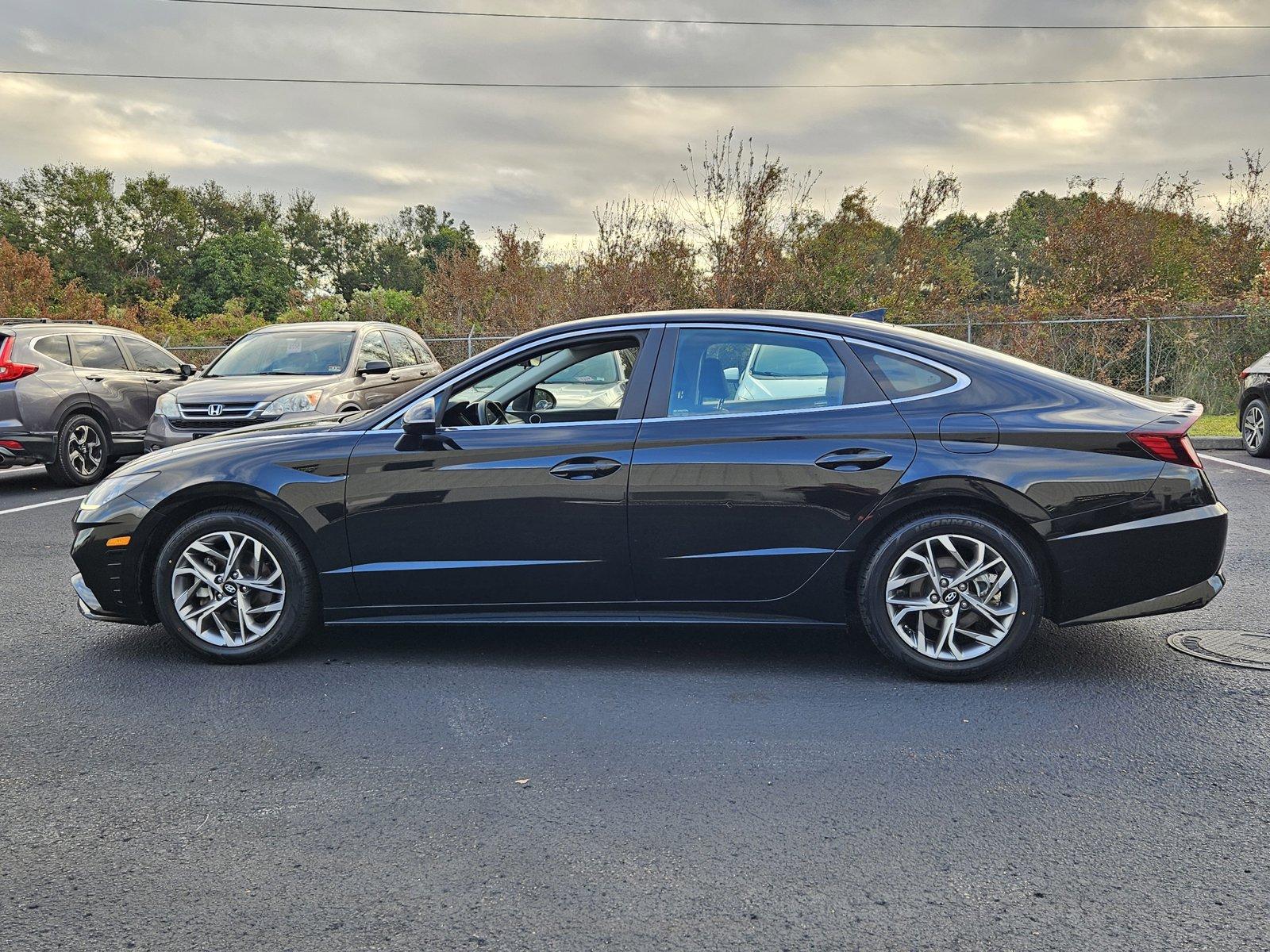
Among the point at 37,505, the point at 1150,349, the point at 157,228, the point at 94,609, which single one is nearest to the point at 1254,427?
the point at 1150,349

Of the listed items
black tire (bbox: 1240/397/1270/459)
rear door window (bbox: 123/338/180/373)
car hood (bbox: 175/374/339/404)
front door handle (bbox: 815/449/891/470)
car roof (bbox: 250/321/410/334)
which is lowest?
black tire (bbox: 1240/397/1270/459)

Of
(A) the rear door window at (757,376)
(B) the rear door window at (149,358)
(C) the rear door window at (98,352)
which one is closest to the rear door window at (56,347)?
(C) the rear door window at (98,352)

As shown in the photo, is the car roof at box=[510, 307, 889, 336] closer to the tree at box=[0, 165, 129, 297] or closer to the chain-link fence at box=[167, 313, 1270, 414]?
the chain-link fence at box=[167, 313, 1270, 414]

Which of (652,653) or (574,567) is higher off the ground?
(574,567)

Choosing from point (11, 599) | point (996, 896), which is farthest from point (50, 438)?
point (996, 896)

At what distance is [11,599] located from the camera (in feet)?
21.5

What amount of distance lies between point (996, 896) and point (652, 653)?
2528mm

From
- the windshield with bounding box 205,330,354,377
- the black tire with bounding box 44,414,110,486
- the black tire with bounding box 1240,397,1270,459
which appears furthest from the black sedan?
the black tire with bounding box 1240,397,1270,459

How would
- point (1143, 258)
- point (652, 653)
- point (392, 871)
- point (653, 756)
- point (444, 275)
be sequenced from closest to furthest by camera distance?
point (392, 871) < point (653, 756) < point (652, 653) < point (1143, 258) < point (444, 275)

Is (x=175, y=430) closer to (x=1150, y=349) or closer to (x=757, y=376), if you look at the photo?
(x=757, y=376)

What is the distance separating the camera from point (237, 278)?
68812mm

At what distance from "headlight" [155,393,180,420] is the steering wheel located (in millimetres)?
6981

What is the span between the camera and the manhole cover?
4.98m

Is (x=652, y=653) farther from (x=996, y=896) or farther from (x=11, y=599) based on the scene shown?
(x=11, y=599)
